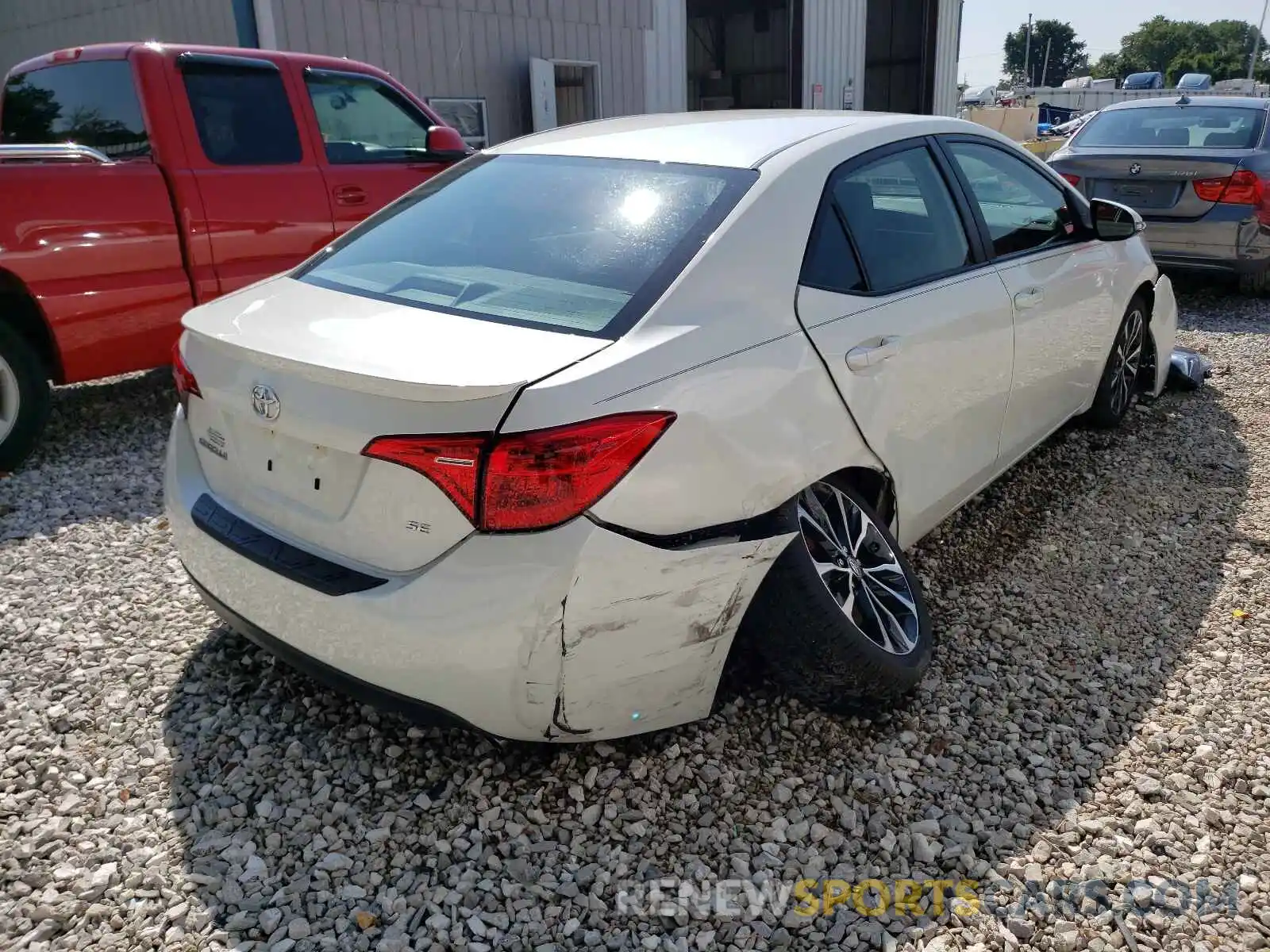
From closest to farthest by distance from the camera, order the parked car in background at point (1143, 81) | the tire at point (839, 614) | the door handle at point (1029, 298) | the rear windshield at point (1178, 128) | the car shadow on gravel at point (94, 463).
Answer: the tire at point (839, 614), the door handle at point (1029, 298), the car shadow on gravel at point (94, 463), the rear windshield at point (1178, 128), the parked car in background at point (1143, 81)

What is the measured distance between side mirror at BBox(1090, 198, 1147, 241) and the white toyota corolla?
120 cm

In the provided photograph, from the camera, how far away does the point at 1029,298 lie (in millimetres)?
3615

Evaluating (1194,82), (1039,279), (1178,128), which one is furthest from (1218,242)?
(1194,82)

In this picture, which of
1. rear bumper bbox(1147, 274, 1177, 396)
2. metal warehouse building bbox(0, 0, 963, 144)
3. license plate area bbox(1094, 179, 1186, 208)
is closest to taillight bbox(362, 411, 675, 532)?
rear bumper bbox(1147, 274, 1177, 396)

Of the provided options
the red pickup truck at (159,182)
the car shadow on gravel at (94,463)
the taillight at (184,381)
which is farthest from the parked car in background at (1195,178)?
the taillight at (184,381)

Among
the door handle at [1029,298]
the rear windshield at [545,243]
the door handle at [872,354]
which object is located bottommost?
the door handle at [1029,298]

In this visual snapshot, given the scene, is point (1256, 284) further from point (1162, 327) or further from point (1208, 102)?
point (1162, 327)

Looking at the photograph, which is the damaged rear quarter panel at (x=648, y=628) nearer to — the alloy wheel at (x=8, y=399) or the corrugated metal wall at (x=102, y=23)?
the alloy wheel at (x=8, y=399)

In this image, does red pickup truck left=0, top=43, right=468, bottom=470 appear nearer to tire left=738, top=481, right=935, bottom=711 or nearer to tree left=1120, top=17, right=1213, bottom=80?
tire left=738, top=481, right=935, bottom=711

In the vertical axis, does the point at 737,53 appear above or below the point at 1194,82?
above

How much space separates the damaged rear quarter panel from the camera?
2107mm

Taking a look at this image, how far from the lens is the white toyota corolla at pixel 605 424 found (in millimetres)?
2070

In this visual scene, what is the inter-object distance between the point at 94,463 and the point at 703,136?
3412mm

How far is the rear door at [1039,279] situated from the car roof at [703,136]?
43 centimetres
